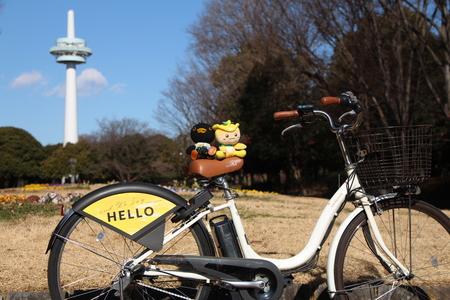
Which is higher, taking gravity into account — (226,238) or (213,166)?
(213,166)

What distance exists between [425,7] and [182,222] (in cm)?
1097

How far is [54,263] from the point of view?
2904 millimetres

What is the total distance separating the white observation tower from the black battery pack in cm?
5743

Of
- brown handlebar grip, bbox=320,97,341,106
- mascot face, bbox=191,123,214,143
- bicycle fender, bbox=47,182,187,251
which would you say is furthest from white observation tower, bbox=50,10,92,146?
brown handlebar grip, bbox=320,97,341,106

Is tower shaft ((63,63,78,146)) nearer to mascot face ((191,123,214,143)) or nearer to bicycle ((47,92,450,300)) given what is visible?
mascot face ((191,123,214,143))

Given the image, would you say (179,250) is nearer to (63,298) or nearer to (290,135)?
(63,298)

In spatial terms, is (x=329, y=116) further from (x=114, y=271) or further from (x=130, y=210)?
(x=114, y=271)

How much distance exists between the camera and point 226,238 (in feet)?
10.2

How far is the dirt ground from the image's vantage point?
3928mm

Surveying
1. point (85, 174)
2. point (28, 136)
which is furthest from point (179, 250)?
point (28, 136)

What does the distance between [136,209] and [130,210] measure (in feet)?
0.12

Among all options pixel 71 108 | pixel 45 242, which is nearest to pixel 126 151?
pixel 45 242

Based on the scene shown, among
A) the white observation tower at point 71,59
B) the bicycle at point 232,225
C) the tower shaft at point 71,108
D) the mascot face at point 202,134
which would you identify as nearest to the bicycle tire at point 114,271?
Result: the bicycle at point 232,225

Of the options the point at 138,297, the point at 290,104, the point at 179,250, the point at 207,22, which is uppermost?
the point at 207,22
